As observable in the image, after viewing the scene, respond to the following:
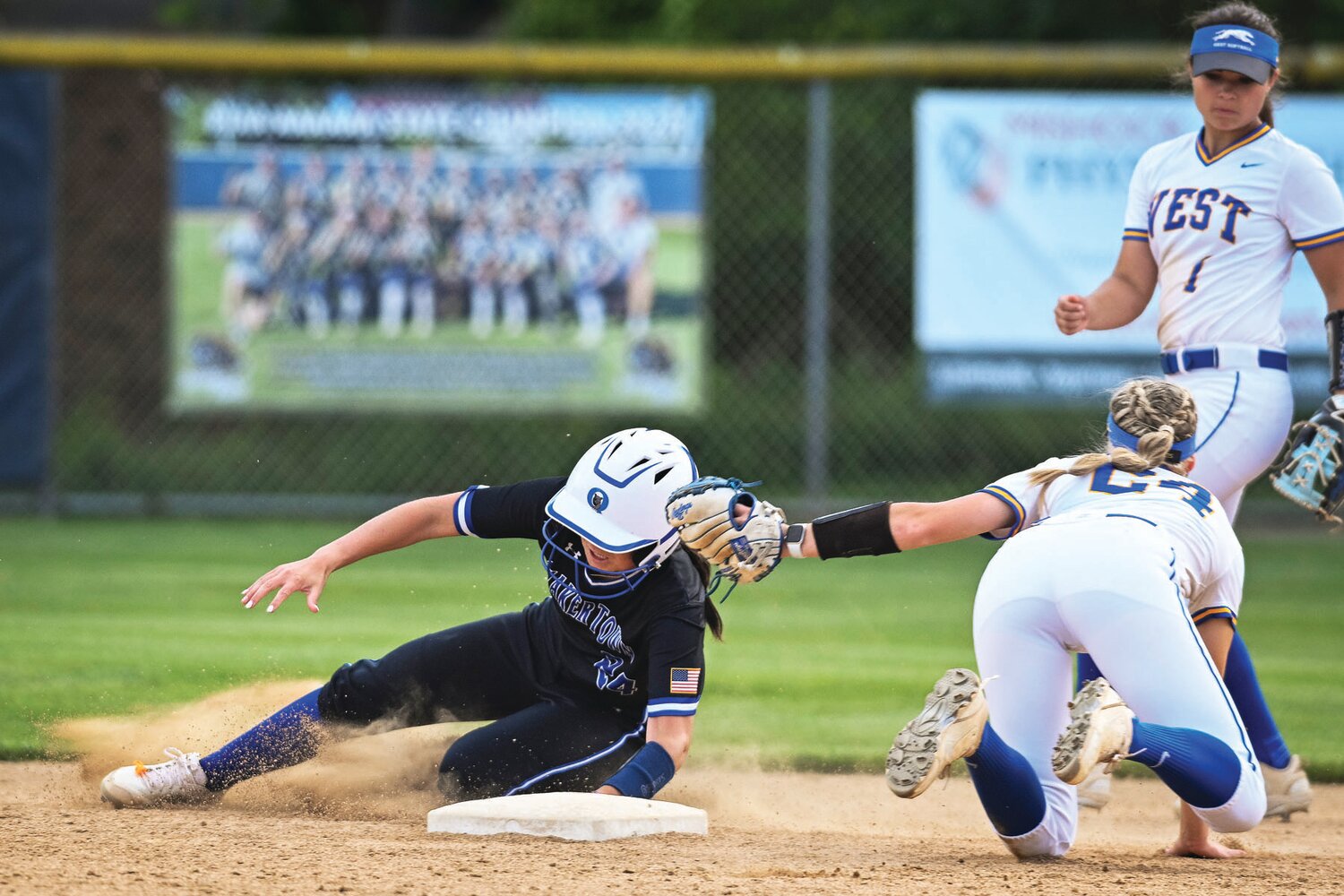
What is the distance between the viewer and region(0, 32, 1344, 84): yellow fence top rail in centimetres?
1062

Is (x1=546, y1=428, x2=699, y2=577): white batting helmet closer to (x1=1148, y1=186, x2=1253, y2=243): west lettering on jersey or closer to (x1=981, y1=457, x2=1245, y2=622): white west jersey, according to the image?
(x1=981, y1=457, x2=1245, y2=622): white west jersey

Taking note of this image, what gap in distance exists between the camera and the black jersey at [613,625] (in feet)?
13.6

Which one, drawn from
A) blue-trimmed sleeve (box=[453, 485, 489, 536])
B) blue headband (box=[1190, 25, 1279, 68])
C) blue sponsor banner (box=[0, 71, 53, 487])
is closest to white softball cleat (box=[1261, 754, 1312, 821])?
blue headband (box=[1190, 25, 1279, 68])

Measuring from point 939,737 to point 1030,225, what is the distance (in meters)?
7.78

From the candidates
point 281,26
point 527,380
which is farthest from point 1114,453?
point 281,26

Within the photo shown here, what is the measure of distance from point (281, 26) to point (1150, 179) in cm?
1421

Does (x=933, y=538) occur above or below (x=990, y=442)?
above

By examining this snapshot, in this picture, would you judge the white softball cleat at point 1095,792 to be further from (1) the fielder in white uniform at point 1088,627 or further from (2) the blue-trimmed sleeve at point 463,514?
(2) the blue-trimmed sleeve at point 463,514

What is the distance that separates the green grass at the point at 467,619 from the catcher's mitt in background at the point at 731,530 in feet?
7.39

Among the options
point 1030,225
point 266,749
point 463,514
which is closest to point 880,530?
point 463,514

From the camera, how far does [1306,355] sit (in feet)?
35.8

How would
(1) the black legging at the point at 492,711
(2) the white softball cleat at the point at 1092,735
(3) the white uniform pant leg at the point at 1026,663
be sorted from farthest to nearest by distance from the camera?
1. (1) the black legging at the point at 492,711
2. (3) the white uniform pant leg at the point at 1026,663
3. (2) the white softball cleat at the point at 1092,735

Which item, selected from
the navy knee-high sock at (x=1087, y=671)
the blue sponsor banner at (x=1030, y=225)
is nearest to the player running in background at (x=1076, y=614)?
the navy knee-high sock at (x=1087, y=671)

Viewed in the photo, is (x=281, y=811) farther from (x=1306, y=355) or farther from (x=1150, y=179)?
(x=1306, y=355)
